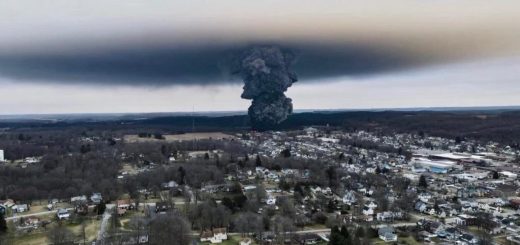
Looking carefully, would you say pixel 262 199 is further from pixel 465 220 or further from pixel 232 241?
pixel 465 220

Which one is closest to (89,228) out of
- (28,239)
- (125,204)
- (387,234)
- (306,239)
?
(28,239)

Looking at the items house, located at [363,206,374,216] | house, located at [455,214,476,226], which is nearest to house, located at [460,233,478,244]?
house, located at [455,214,476,226]

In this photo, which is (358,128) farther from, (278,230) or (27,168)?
(278,230)

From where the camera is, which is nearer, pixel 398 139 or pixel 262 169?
pixel 262 169

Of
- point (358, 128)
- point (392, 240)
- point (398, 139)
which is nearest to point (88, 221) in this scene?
point (392, 240)

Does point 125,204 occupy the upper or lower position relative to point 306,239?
upper

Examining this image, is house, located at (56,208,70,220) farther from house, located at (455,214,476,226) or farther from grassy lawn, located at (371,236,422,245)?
house, located at (455,214,476,226)
